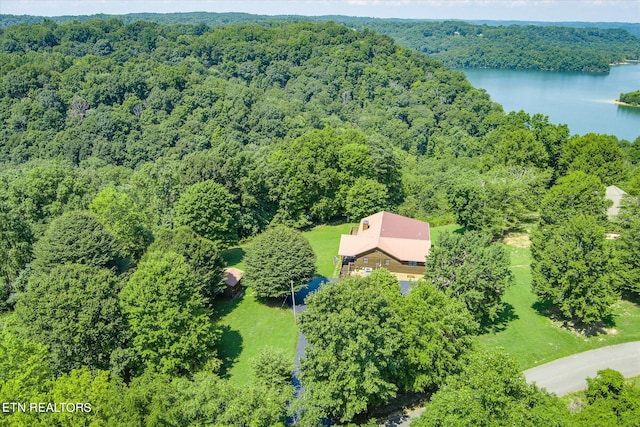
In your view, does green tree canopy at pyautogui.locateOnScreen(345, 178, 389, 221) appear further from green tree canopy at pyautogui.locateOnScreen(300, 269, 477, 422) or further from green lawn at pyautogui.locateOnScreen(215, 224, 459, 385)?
green tree canopy at pyautogui.locateOnScreen(300, 269, 477, 422)

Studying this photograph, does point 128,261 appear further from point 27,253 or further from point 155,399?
point 155,399

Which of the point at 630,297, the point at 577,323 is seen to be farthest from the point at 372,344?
the point at 630,297

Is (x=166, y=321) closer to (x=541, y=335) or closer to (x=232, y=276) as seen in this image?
(x=232, y=276)

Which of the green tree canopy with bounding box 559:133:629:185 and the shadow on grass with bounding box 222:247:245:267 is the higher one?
the green tree canopy with bounding box 559:133:629:185

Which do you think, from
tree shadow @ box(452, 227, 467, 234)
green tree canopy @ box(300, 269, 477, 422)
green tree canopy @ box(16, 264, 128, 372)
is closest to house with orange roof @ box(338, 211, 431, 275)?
tree shadow @ box(452, 227, 467, 234)

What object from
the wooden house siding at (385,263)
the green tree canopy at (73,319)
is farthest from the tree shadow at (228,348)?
the wooden house siding at (385,263)

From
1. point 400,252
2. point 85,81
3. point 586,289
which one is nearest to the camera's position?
point 586,289

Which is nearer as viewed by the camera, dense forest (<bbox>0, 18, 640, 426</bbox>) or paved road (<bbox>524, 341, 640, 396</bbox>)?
dense forest (<bbox>0, 18, 640, 426</bbox>)

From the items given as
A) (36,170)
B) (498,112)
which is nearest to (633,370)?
(36,170)
